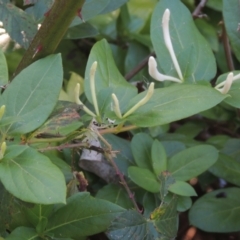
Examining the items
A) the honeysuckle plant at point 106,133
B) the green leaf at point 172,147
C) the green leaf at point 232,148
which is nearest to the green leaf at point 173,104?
the honeysuckle plant at point 106,133

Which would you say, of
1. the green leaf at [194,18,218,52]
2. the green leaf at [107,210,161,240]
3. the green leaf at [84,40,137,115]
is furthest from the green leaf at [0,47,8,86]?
the green leaf at [194,18,218,52]

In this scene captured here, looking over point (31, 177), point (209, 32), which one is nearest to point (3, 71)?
point (31, 177)

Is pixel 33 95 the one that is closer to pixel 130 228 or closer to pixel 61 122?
pixel 61 122

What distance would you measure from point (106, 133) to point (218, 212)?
354mm

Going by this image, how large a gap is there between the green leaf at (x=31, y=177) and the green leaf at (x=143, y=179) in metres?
0.28

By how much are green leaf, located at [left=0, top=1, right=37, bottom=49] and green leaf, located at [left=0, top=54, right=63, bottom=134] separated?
21 cm

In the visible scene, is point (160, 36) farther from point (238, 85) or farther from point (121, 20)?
point (121, 20)

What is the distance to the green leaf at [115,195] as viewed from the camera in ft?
2.57

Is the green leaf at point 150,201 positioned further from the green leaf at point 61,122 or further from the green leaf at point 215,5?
the green leaf at point 215,5

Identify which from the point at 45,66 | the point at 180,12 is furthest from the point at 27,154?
the point at 180,12

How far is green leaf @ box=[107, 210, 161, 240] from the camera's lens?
0.58 metres

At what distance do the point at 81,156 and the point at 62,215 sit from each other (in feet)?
0.67

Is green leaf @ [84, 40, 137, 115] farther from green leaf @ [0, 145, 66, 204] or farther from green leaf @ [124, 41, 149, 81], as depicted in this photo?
green leaf @ [124, 41, 149, 81]

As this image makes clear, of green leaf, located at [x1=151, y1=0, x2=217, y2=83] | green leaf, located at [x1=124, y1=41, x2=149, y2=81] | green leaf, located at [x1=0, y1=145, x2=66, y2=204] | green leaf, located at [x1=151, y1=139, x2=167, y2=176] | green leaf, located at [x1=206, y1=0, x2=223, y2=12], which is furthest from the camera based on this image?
green leaf, located at [x1=206, y1=0, x2=223, y2=12]
